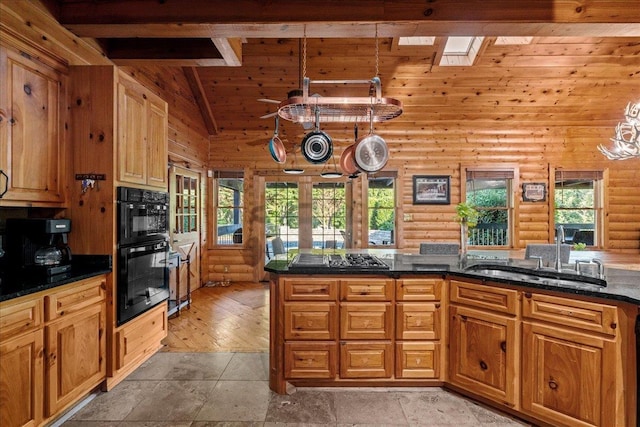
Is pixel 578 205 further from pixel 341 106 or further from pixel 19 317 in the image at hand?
pixel 19 317

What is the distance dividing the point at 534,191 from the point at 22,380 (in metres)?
6.67

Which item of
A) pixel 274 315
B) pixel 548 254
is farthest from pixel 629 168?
pixel 274 315

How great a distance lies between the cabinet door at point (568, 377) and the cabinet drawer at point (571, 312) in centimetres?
5

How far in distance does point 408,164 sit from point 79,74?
4.68m

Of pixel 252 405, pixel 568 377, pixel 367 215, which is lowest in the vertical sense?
pixel 252 405

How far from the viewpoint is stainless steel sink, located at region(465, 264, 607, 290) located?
6.19 ft

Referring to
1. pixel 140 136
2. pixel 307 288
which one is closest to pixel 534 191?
pixel 307 288

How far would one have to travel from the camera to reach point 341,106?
2.41m

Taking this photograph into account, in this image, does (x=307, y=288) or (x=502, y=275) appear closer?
(x=502, y=275)

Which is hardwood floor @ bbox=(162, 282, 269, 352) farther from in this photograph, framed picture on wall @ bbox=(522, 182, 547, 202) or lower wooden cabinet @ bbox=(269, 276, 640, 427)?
framed picture on wall @ bbox=(522, 182, 547, 202)

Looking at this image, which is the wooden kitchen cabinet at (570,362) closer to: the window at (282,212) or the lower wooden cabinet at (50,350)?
the lower wooden cabinet at (50,350)

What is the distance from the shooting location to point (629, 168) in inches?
209

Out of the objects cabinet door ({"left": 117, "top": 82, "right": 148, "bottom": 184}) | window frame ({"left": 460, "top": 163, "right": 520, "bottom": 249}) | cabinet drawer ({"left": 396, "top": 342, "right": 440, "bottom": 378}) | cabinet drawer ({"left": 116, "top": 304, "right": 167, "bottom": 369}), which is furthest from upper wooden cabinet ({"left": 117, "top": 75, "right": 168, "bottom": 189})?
window frame ({"left": 460, "top": 163, "right": 520, "bottom": 249})

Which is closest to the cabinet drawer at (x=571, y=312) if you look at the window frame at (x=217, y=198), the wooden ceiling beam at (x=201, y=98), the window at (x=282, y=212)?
the window at (x=282, y=212)
